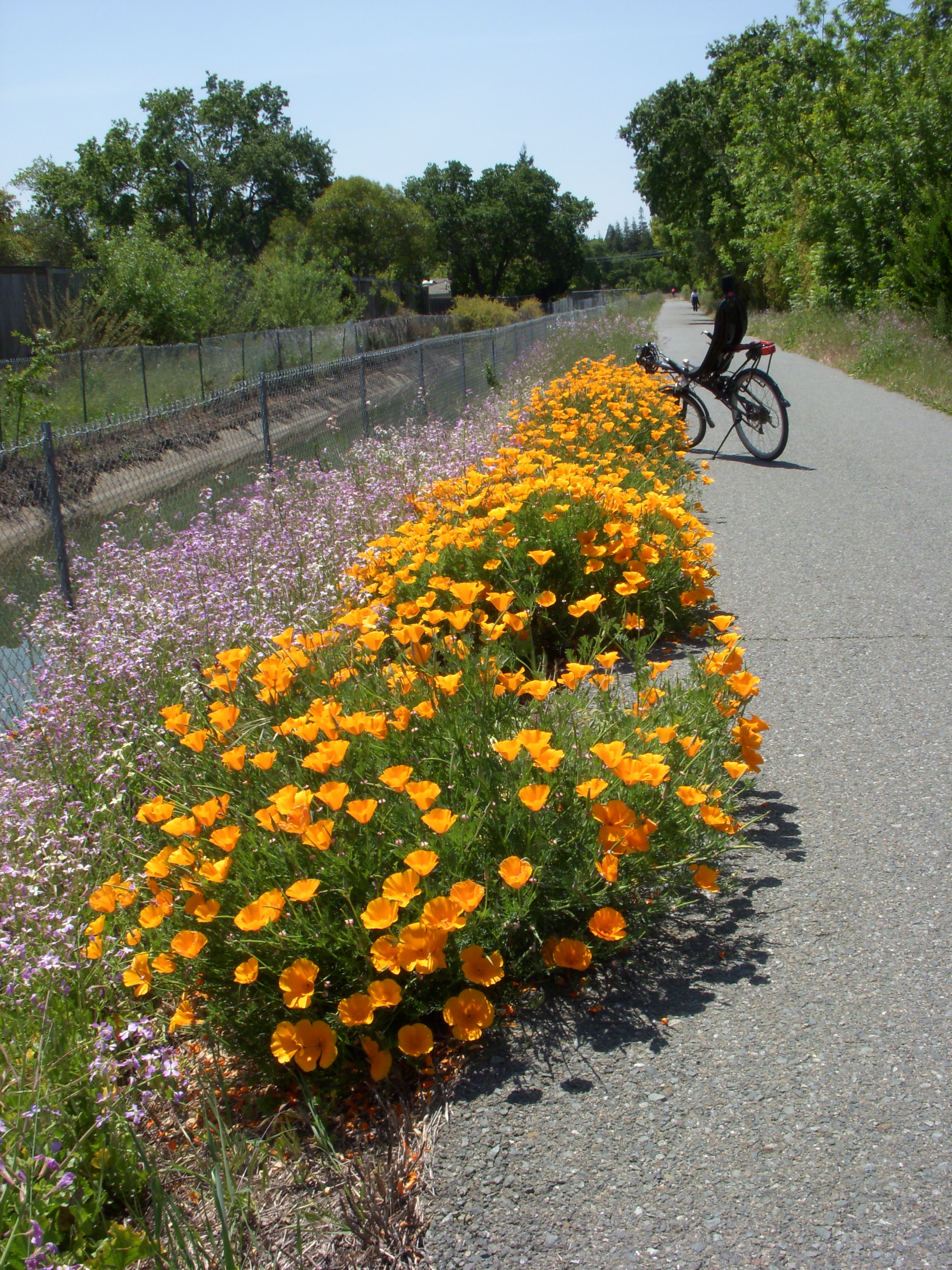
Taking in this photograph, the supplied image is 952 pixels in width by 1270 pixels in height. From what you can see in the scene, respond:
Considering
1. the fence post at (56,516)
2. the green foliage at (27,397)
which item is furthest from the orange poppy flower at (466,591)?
the green foliage at (27,397)

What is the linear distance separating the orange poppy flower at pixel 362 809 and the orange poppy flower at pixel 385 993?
358 millimetres

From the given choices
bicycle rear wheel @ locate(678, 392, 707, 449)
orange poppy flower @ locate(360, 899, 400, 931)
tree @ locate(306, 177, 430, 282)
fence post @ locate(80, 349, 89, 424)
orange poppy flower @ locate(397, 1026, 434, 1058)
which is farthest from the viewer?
tree @ locate(306, 177, 430, 282)

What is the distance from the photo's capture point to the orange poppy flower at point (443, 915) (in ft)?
7.37

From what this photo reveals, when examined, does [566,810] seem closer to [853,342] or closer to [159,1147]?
[159,1147]

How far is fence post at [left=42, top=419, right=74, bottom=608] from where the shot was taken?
5367 mm

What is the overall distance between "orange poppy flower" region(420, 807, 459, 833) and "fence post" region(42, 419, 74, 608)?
384 cm

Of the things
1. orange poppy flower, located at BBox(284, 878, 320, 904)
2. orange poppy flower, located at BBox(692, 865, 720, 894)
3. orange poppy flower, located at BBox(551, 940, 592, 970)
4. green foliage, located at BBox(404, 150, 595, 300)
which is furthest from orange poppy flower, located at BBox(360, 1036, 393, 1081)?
green foliage, located at BBox(404, 150, 595, 300)

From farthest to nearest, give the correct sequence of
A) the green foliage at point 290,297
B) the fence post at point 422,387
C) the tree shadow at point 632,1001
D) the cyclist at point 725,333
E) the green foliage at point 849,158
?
the green foliage at point 290,297
the green foliage at point 849,158
the fence post at point 422,387
the cyclist at point 725,333
the tree shadow at point 632,1001

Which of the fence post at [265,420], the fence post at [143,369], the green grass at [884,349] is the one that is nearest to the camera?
the fence post at [265,420]

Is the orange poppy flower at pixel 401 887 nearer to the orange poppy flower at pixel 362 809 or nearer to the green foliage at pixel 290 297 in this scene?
the orange poppy flower at pixel 362 809

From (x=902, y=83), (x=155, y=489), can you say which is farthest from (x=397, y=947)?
(x=902, y=83)

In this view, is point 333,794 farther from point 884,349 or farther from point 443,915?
point 884,349

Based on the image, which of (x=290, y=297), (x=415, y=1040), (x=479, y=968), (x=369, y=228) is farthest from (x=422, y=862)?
(x=369, y=228)

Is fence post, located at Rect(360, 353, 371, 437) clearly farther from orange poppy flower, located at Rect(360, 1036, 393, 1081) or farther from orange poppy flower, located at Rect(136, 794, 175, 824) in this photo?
orange poppy flower, located at Rect(360, 1036, 393, 1081)
